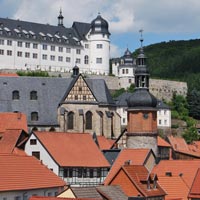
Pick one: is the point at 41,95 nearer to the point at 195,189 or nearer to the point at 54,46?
the point at 195,189

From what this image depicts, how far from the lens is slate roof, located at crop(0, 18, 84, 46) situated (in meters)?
119

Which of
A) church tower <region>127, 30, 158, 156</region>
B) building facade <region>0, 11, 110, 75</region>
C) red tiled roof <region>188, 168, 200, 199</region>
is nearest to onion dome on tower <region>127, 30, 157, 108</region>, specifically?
church tower <region>127, 30, 158, 156</region>

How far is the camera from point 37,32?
405ft

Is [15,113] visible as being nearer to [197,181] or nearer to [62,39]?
[197,181]

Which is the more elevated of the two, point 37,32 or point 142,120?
point 37,32

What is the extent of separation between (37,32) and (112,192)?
3098 inches

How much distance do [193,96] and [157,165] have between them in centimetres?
7021

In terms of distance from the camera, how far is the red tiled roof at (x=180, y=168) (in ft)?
184

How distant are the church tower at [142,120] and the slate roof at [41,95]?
8.07 m

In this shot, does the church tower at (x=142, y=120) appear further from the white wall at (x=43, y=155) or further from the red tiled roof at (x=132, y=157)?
the white wall at (x=43, y=155)

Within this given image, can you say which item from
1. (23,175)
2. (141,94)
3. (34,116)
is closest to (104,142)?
(141,94)

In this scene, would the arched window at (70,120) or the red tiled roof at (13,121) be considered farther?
the arched window at (70,120)

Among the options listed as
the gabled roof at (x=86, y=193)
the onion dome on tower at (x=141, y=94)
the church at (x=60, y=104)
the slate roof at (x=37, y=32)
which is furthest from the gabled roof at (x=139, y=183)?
the slate roof at (x=37, y=32)

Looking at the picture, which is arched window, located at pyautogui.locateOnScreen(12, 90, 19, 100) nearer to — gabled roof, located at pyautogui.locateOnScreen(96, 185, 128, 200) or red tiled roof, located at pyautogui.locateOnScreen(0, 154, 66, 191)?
red tiled roof, located at pyautogui.locateOnScreen(0, 154, 66, 191)
